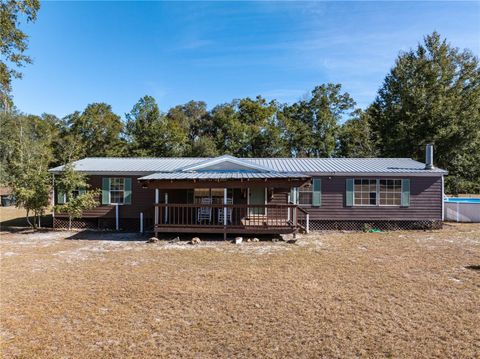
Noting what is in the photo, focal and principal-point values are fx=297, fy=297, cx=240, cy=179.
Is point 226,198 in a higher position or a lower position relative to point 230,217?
higher

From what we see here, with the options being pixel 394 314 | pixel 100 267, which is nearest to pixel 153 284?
pixel 100 267

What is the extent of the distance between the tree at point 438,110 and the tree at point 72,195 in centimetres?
2362

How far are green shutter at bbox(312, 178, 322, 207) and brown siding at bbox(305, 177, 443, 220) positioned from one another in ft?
0.57

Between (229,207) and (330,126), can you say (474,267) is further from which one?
(330,126)

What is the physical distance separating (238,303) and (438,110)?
25104mm

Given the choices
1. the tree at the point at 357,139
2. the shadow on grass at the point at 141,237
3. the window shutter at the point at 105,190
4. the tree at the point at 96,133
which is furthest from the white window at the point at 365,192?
the tree at the point at 96,133

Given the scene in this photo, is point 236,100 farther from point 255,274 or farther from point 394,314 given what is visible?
point 394,314

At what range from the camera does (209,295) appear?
19.5 feet

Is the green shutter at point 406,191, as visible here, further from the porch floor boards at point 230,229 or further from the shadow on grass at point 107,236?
the shadow on grass at point 107,236

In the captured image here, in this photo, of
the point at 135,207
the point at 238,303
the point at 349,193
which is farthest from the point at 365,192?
the point at 135,207

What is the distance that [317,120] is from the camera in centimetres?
3197

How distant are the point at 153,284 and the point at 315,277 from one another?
3776 mm

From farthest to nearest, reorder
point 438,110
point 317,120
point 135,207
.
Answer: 1. point 317,120
2. point 438,110
3. point 135,207

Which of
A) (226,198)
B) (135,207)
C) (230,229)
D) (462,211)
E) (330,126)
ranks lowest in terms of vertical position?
(230,229)
